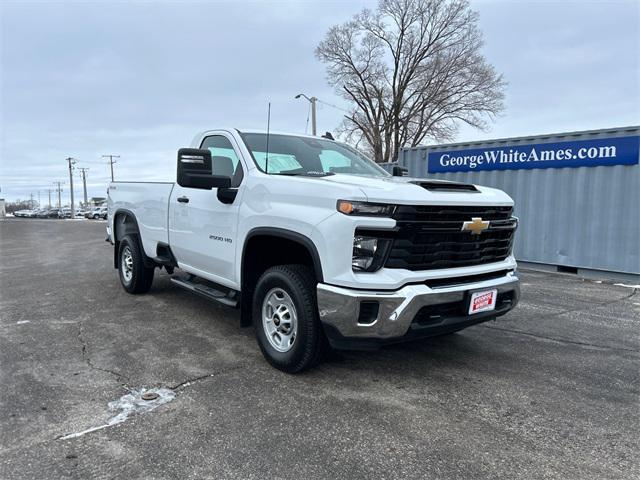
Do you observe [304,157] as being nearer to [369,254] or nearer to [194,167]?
[194,167]

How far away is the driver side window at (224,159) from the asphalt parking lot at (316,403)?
163 cm

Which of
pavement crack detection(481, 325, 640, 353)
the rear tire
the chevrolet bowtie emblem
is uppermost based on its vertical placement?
the chevrolet bowtie emblem

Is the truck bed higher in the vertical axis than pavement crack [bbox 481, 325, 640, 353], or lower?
higher

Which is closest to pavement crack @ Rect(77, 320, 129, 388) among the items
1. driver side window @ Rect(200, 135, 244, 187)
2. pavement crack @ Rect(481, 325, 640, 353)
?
driver side window @ Rect(200, 135, 244, 187)

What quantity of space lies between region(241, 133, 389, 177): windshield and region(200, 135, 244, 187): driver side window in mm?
186

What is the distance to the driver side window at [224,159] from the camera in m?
4.38

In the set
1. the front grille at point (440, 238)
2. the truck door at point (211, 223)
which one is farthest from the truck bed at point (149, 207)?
the front grille at point (440, 238)

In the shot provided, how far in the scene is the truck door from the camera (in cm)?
437

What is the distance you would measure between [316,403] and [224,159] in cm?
255

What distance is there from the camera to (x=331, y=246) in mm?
3244

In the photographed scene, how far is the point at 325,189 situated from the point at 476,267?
4.45 ft

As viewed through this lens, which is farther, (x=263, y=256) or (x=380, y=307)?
(x=263, y=256)

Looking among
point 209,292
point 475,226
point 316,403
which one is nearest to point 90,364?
point 209,292

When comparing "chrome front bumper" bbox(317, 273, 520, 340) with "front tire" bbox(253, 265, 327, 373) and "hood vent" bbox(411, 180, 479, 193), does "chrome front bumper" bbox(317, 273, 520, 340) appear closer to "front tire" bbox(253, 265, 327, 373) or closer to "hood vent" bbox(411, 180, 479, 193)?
"front tire" bbox(253, 265, 327, 373)
